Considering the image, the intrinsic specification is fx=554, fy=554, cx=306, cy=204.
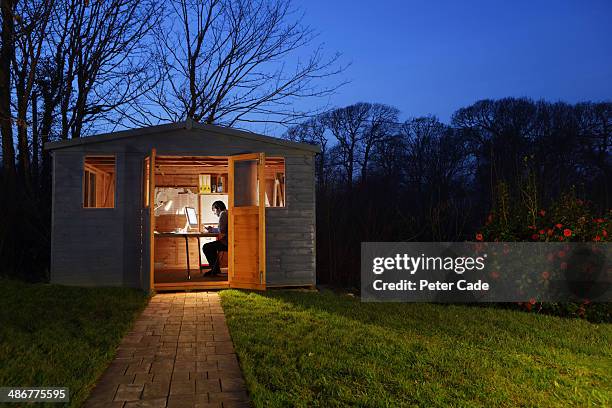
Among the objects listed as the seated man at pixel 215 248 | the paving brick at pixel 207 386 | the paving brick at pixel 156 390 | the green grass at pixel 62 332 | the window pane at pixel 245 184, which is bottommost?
the paving brick at pixel 207 386

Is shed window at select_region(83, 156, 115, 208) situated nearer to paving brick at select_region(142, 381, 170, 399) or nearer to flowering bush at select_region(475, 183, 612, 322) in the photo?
paving brick at select_region(142, 381, 170, 399)

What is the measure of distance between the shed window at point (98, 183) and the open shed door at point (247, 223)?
1977mm

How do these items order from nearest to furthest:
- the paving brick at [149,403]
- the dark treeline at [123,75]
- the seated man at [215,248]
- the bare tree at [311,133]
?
the paving brick at [149,403] → the seated man at [215,248] → the dark treeline at [123,75] → the bare tree at [311,133]

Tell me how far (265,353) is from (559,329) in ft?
11.5

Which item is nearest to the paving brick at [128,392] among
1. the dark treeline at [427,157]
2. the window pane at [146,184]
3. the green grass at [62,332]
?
the green grass at [62,332]

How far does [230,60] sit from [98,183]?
820 cm

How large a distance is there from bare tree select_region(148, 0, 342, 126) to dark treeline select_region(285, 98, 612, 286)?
119 inches

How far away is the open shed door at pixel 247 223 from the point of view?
28.3 feet

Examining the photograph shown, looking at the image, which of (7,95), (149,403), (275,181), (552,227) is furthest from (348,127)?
(149,403)

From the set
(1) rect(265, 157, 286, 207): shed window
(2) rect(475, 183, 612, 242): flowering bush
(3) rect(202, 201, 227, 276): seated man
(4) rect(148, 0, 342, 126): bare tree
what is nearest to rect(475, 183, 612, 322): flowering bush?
(2) rect(475, 183, 612, 242): flowering bush

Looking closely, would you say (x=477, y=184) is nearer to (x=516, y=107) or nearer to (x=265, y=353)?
(x=516, y=107)

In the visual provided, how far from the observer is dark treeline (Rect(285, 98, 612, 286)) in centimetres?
1284

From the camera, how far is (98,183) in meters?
9.07

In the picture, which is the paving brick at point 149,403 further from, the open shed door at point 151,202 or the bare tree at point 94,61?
the bare tree at point 94,61
